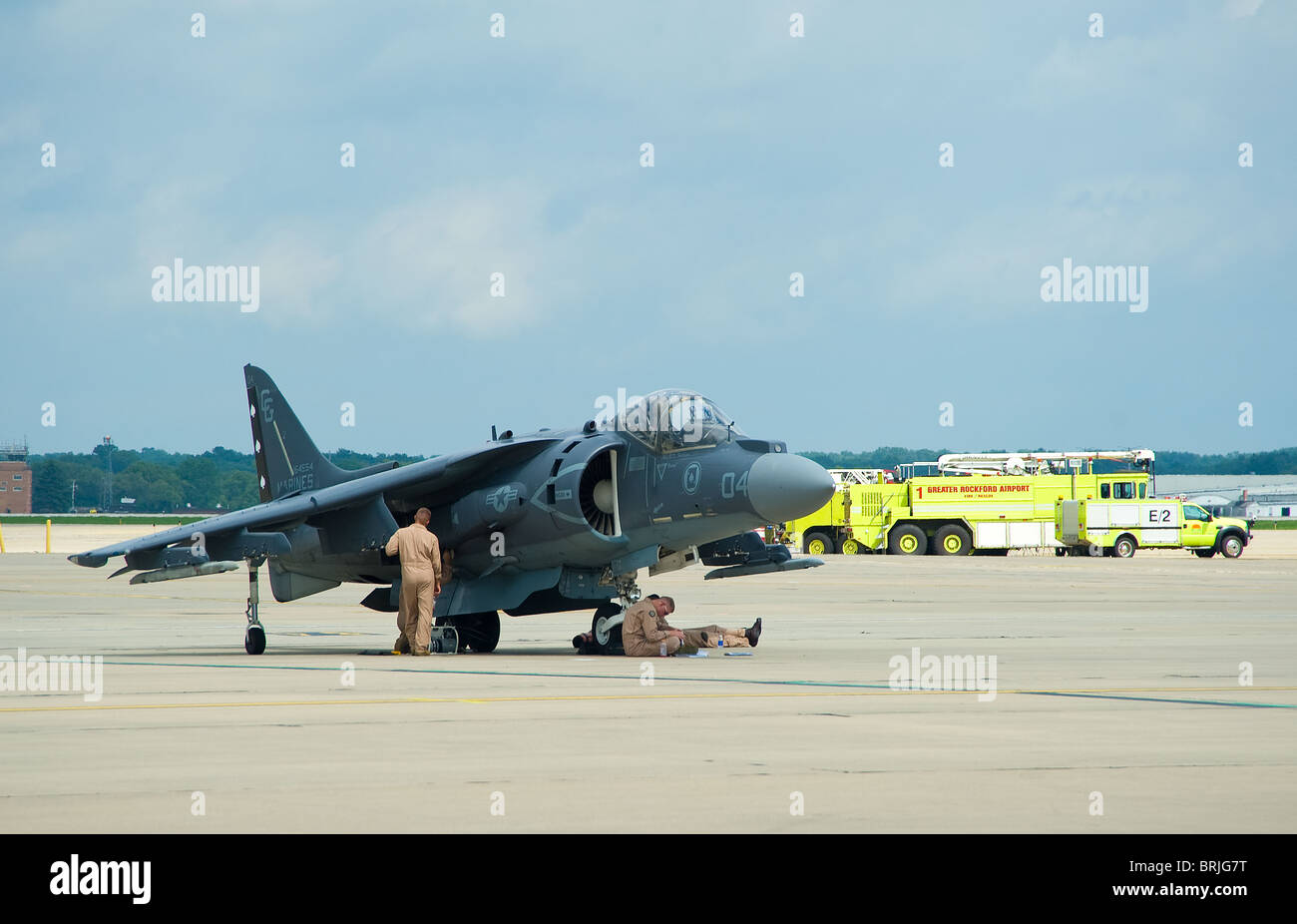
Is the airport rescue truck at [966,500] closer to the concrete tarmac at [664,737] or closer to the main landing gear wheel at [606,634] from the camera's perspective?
the concrete tarmac at [664,737]

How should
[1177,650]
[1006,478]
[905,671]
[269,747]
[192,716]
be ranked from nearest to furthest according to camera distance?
[269,747], [192,716], [905,671], [1177,650], [1006,478]

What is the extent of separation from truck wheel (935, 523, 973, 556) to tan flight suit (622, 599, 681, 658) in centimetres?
4103

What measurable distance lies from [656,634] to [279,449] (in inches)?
313

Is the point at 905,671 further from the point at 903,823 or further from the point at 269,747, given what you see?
the point at 903,823

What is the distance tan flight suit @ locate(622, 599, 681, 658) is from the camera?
18.2 meters

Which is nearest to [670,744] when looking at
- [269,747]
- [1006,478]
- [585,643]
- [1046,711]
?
[269,747]

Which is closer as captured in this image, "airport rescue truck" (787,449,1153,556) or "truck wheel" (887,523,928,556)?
"airport rescue truck" (787,449,1153,556)

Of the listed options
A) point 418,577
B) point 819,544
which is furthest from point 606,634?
point 819,544

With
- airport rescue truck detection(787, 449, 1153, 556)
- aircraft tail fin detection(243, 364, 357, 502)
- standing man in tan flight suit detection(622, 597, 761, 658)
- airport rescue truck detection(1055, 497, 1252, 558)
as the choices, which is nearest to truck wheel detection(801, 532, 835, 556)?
airport rescue truck detection(787, 449, 1153, 556)

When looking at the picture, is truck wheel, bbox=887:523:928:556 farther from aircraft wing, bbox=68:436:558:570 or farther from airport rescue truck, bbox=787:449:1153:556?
aircraft wing, bbox=68:436:558:570
